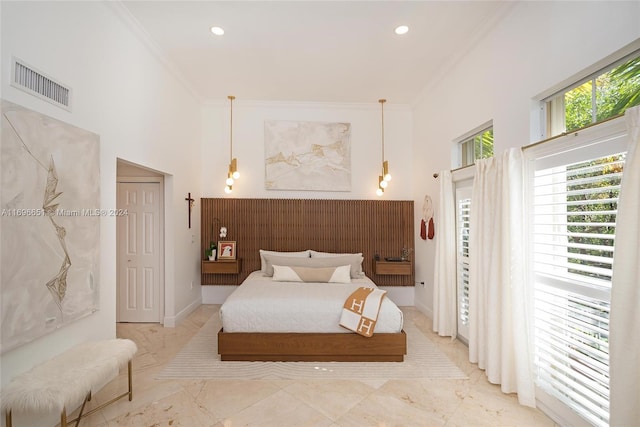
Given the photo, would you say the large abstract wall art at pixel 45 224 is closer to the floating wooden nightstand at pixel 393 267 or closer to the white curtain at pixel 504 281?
the white curtain at pixel 504 281

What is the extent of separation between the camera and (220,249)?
15.3ft

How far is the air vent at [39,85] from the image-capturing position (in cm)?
180

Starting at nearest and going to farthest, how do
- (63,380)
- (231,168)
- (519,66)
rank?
(63,380) → (519,66) → (231,168)

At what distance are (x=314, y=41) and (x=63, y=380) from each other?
142 inches

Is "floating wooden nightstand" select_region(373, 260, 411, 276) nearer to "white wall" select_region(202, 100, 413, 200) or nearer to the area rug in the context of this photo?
"white wall" select_region(202, 100, 413, 200)

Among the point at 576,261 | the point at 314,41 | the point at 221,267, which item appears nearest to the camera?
the point at 576,261

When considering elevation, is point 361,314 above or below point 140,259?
below

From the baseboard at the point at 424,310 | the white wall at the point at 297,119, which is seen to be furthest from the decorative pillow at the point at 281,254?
the baseboard at the point at 424,310

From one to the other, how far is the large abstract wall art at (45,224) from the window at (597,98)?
12.2 ft

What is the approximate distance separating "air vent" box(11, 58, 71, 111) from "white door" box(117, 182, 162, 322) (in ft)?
6.44

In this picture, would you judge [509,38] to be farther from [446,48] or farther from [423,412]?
[423,412]

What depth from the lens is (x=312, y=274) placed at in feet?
13.0

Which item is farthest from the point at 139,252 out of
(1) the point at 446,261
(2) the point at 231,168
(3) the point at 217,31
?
(1) the point at 446,261

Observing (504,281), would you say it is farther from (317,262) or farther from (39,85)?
(39,85)
